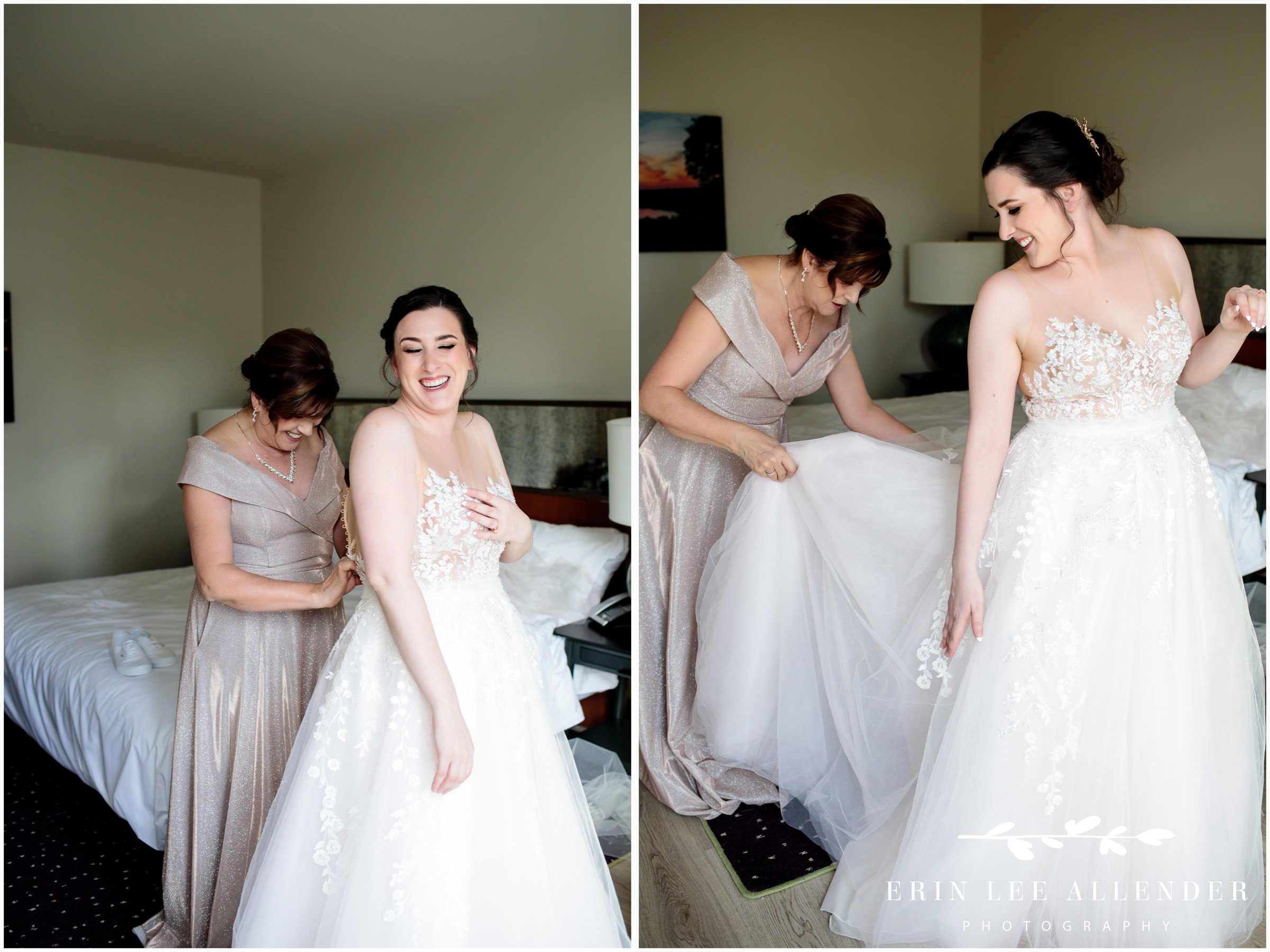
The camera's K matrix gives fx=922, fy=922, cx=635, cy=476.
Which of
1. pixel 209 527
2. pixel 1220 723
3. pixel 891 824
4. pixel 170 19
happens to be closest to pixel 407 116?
pixel 170 19

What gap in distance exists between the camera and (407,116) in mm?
3912

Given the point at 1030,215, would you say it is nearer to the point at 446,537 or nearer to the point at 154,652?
the point at 446,537

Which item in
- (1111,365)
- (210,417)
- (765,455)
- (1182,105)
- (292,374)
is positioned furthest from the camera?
(210,417)

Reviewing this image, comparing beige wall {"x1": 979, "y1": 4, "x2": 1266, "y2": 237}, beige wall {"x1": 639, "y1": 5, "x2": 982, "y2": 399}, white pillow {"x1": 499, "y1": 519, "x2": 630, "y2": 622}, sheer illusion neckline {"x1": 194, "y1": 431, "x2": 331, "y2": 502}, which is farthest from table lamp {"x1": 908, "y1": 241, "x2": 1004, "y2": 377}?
sheer illusion neckline {"x1": 194, "y1": 431, "x2": 331, "y2": 502}

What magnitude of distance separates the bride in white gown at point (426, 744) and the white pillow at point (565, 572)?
1.48m

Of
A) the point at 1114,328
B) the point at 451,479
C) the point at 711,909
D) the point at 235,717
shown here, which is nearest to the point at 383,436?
the point at 451,479

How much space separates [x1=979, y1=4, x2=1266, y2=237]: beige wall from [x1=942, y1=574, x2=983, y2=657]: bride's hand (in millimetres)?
2341

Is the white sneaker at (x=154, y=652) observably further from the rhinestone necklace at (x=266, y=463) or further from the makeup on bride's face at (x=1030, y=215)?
the makeup on bride's face at (x=1030, y=215)

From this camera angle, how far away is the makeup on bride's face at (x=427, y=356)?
1.56 metres

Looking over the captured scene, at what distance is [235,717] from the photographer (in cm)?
198

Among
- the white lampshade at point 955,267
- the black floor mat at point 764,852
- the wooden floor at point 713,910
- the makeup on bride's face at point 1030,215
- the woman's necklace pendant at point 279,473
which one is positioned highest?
the white lampshade at point 955,267

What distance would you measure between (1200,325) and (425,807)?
177cm

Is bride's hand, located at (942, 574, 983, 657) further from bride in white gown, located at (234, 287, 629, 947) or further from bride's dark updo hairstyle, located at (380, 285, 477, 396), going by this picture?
bride's dark updo hairstyle, located at (380, 285, 477, 396)

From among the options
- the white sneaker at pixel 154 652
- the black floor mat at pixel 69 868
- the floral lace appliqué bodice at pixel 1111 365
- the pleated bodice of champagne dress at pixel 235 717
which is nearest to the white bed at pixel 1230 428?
the floral lace appliqué bodice at pixel 1111 365
